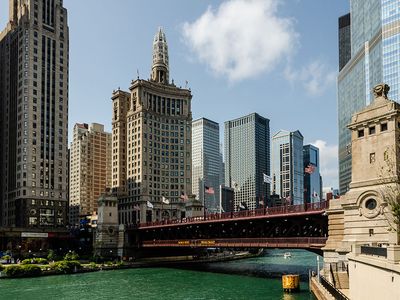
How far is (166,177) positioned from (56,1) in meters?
69.0

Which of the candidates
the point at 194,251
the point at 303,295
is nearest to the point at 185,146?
the point at 194,251

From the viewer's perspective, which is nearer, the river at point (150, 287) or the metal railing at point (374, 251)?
the metal railing at point (374, 251)

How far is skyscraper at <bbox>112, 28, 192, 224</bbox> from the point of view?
559 ft

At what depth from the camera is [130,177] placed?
574ft

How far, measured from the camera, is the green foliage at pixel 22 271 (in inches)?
3459

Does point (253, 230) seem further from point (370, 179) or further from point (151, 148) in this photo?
point (151, 148)

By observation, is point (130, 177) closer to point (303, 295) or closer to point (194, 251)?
point (194, 251)

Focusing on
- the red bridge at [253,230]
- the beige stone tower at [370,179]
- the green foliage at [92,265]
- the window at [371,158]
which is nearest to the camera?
the beige stone tower at [370,179]

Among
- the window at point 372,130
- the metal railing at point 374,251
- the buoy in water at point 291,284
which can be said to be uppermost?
the window at point 372,130

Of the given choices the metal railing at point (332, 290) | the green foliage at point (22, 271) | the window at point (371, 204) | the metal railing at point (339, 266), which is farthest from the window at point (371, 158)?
the green foliage at point (22, 271)

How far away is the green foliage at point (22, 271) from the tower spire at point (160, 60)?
109 meters

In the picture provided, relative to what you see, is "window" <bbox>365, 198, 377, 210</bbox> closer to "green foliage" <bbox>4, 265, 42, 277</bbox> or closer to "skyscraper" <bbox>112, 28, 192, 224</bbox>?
"green foliage" <bbox>4, 265, 42, 277</bbox>

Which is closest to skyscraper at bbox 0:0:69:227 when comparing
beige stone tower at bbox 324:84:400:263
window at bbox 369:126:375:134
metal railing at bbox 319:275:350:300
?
metal railing at bbox 319:275:350:300

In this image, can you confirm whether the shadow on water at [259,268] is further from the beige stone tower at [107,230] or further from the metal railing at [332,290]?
the metal railing at [332,290]
